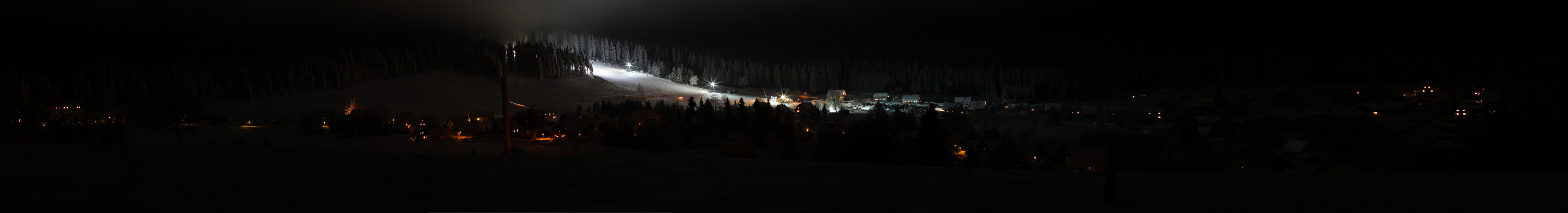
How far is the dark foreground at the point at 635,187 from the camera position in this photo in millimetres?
4695

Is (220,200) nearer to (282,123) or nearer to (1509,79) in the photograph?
(282,123)

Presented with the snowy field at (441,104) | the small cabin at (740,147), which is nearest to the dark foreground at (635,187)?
the snowy field at (441,104)

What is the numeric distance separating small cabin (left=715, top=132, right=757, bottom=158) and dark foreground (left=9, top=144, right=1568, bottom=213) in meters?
23.4

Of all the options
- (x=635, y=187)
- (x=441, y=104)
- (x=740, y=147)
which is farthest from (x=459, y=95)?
(x=635, y=187)

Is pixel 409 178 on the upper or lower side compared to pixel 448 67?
lower

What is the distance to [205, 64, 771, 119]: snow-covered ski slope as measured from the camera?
183 feet

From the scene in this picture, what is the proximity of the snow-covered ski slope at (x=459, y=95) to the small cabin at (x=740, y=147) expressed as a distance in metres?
30.0

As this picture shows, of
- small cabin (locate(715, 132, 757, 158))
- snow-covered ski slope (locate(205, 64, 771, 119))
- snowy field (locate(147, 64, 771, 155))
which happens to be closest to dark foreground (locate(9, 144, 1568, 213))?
snowy field (locate(147, 64, 771, 155))

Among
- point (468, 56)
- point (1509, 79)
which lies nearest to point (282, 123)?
point (468, 56)

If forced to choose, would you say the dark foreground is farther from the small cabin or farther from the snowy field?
the small cabin

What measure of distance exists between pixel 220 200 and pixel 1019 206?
541 cm

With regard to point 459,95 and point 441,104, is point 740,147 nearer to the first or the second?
point 441,104

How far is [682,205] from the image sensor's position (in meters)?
4.84

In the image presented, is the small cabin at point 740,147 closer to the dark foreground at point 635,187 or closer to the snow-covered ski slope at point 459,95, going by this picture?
the dark foreground at point 635,187
